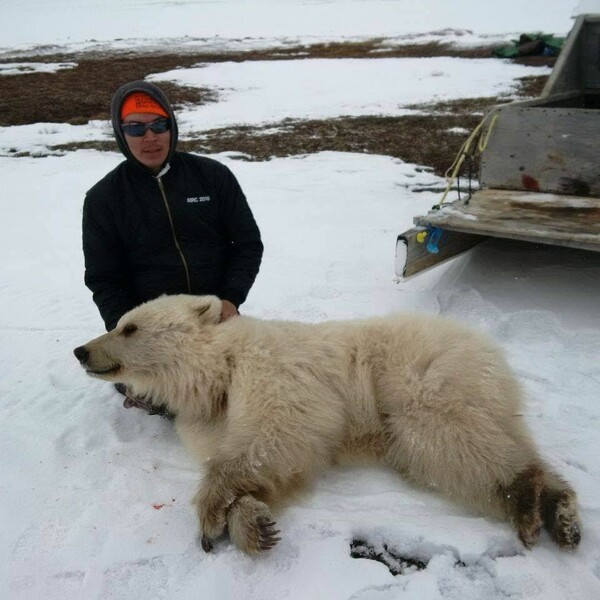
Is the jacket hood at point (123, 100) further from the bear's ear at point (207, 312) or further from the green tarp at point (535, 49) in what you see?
the green tarp at point (535, 49)

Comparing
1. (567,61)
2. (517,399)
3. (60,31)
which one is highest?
(567,61)

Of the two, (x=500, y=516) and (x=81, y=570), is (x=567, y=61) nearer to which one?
(x=500, y=516)

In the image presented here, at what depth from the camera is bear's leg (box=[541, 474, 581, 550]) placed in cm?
225

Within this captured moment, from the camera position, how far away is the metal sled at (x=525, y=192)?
4.19 m

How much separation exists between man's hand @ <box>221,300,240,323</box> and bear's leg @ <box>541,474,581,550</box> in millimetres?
1753

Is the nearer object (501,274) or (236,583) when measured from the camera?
(236,583)

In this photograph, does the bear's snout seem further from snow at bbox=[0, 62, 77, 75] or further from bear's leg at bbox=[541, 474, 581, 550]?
snow at bbox=[0, 62, 77, 75]

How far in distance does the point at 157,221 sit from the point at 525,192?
10.7ft

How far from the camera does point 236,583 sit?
224 cm

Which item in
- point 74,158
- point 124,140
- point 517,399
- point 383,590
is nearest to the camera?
point 383,590

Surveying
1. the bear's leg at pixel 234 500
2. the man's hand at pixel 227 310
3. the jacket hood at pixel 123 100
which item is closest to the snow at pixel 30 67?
the jacket hood at pixel 123 100

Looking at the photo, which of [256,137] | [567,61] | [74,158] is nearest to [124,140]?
[567,61]

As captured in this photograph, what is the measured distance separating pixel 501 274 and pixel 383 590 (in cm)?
320

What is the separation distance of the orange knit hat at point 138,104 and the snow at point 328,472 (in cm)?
166
